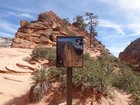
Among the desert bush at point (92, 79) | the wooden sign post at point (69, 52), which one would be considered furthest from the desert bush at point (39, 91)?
the wooden sign post at point (69, 52)

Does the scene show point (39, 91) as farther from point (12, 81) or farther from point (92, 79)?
point (12, 81)

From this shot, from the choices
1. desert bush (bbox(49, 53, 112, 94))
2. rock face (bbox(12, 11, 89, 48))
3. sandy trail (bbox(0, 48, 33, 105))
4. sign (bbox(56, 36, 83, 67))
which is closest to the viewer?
sign (bbox(56, 36, 83, 67))

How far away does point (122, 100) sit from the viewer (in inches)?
336

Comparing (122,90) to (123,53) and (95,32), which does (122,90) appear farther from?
(95,32)

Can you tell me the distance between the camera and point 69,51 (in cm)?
629

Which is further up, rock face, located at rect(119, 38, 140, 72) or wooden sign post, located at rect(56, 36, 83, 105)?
rock face, located at rect(119, 38, 140, 72)

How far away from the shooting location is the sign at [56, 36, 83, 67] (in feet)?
20.4

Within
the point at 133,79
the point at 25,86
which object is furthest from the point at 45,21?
the point at 133,79

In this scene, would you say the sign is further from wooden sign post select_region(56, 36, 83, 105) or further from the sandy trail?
the sandy trail

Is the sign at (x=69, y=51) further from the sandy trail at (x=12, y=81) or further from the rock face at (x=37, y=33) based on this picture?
the rock face at (x=37, y=33)

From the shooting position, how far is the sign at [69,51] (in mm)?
6211

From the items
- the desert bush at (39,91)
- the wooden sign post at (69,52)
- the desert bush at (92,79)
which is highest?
the wooden sign post at (69,52)

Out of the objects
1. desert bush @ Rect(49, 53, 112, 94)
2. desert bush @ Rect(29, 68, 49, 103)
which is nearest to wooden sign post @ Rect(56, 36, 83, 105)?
desert bush @ Rect(49, 53, 112, 94)

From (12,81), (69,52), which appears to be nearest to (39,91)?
(69,52)
